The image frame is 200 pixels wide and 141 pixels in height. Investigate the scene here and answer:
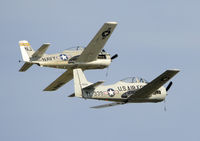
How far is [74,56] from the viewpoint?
149 feet

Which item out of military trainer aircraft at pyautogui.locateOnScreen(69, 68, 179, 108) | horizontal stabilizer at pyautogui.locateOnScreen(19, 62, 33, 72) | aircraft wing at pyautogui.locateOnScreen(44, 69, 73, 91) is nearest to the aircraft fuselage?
military trainer aircraft at pyautogui.locateOnScreen(69, 68, 179, 108)

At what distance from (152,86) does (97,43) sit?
517cm

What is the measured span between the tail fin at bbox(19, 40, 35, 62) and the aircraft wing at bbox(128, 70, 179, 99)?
7431 mm

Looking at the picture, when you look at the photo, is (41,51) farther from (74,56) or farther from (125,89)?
(125,89)

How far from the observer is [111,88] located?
136ft

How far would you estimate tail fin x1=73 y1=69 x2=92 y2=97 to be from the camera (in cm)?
4091

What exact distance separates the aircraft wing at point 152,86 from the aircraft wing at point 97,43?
4.73 m

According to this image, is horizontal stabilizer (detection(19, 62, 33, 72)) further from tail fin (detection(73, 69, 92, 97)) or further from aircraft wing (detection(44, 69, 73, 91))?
tail fin (detection(73, 69, 92, 97))

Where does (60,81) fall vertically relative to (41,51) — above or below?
below

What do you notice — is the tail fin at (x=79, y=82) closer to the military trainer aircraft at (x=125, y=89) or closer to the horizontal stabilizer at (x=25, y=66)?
the military trainer aircraft at (x=125, y=89)

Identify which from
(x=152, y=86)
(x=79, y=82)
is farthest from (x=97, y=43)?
(x=152, y=86)

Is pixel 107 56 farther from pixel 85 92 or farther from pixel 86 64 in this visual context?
pixel 85 92

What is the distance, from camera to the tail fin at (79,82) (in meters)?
40.9

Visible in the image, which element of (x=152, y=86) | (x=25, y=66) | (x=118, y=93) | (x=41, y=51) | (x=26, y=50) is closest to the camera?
(x=118, y=93)
